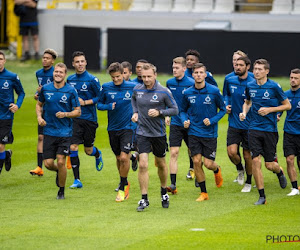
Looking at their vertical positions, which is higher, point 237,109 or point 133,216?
point 237,109

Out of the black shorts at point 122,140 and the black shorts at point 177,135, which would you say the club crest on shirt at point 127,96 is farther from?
the black shorts at point 177,135

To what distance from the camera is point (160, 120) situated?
12.3 meters

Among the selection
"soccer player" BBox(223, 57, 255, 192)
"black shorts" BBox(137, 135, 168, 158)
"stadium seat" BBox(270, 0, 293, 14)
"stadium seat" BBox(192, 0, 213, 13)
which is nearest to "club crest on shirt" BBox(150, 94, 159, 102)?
"black shorts" BBox(137, 135, 168, 158)

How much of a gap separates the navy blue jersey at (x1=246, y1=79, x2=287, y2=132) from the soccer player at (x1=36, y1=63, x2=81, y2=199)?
308cm

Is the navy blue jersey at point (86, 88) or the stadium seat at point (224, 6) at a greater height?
the navy blue jersey at point (86, 88)

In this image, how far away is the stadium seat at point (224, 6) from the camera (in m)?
36.4

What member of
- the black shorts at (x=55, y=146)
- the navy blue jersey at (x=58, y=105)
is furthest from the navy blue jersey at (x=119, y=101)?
the black shorts at (x=55, y=146)

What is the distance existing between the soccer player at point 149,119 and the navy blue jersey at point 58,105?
4.67 ft

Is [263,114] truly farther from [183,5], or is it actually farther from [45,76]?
[183,5]

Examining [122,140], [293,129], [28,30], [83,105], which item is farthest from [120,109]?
[28,30]

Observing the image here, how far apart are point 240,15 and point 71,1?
8.93m

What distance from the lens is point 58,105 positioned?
13133mm

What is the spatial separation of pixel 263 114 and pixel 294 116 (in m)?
1.42

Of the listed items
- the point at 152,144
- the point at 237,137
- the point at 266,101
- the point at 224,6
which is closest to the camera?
the point at 152,144
